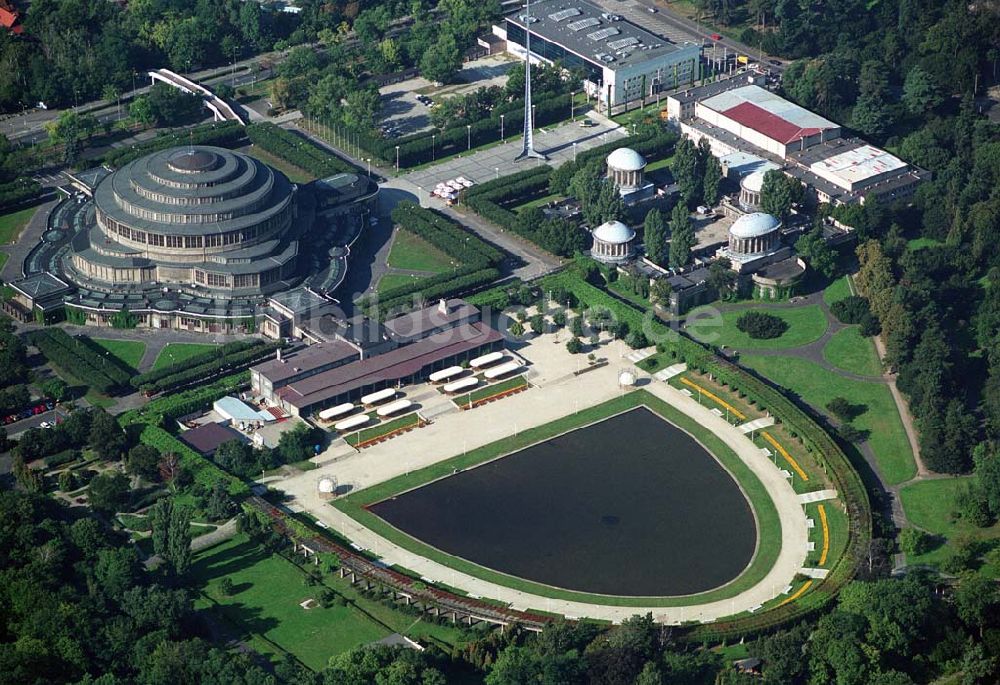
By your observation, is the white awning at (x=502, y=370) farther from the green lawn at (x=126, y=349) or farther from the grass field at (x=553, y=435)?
the green lawn at (x=126, y=349)

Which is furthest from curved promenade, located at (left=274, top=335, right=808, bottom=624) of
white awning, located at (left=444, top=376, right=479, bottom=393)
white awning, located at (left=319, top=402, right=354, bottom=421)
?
white awning, located at (left=319, top=402, right=354, bottom=421)

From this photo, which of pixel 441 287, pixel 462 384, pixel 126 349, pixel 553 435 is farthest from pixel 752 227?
pixel 126 349

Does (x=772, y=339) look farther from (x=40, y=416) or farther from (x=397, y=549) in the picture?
(x=40, y=416)

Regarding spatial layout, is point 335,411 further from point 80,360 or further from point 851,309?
point 851,309

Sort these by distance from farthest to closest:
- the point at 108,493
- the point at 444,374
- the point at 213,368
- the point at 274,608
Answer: the point at 444,374, the point at 213,368, the point at 108,493, the point at 274,608

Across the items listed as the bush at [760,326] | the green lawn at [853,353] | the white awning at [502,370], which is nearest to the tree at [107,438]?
the white awning at [502,370]

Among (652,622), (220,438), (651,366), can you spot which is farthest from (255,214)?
(652,622)
